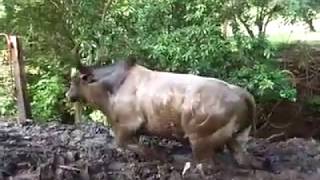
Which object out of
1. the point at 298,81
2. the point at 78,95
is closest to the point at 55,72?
the point at 298,81

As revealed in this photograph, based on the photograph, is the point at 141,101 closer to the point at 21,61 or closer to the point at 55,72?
the point at 21,61

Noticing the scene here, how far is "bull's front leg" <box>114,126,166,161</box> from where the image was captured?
3.23 m

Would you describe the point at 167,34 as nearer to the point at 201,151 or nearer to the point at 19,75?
the point at 19,75

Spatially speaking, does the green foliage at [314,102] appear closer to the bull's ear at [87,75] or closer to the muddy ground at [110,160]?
the muddy ground at [110,160]

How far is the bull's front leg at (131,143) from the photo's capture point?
3229 mm

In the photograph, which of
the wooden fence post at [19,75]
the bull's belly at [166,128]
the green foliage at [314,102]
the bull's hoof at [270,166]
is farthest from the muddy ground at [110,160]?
the green foliage at [314,102]

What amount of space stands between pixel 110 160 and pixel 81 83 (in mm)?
Result: 431

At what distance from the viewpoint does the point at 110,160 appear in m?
3.36

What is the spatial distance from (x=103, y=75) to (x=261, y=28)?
2.34 meters

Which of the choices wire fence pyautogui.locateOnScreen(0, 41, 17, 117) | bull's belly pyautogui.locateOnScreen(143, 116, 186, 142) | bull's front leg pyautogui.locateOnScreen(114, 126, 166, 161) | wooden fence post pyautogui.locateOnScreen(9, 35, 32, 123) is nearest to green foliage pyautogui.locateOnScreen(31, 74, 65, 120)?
wire fence pyautogui.locateOnScreen(0, 41, 17, 117)

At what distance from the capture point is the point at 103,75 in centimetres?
341

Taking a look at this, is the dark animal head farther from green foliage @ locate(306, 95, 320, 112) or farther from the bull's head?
green foliage @ locate(306, 95, 320, 112)

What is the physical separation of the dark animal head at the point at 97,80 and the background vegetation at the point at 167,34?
4.75 feet

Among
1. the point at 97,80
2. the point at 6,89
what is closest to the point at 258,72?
the point at 97,80
